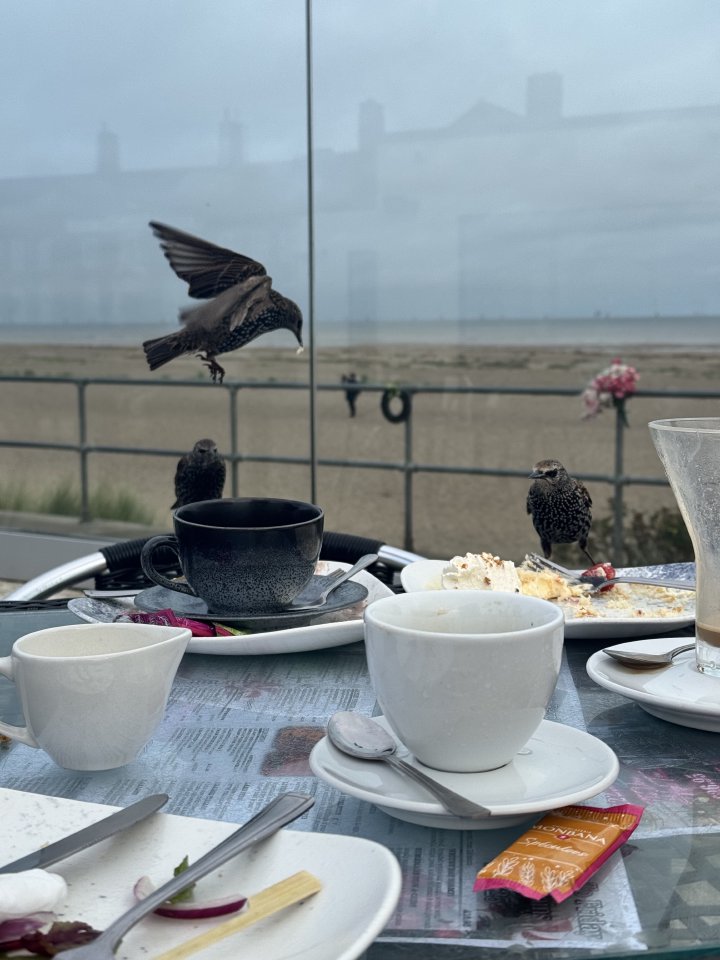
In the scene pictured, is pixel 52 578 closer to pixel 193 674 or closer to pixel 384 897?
pixel 193 674

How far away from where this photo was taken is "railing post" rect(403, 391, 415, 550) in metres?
3.98

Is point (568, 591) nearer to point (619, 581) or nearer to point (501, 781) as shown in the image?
point (619, 581)

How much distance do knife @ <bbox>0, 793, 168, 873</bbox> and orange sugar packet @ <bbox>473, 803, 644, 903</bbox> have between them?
0.17m

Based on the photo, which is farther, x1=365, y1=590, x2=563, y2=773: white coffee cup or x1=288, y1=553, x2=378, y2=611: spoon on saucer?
x1=288, y1=553, x2=378, y2=611: spoon on saucer

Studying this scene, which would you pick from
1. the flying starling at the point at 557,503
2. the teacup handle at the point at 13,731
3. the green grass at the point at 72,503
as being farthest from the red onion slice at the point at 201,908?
the green grass at the point at 72,503

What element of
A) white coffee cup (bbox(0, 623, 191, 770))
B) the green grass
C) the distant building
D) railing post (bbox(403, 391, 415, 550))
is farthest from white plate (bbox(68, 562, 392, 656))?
the green grass

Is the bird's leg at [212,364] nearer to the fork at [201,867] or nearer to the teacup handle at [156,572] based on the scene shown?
the teacup handle at [156,572]

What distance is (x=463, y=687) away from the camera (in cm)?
59

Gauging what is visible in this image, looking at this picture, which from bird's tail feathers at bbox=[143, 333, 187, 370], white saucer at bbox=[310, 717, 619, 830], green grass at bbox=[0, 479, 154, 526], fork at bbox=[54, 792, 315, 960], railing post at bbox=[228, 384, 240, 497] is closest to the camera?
fork at bbox=[54, 792, 315, 960]

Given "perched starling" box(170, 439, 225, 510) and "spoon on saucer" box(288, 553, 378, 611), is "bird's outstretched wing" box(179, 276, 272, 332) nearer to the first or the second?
"perched starling" box(170, 439, 225, 510)

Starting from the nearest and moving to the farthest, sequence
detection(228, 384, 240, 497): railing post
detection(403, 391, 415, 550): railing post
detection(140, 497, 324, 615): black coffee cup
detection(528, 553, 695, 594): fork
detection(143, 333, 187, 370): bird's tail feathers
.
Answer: detection(140, 497, 324, 615): black coffee cup < detection(528, 553, 695, 594): fork < detection(143, 333, 187, 370): bird's tail feathers < detection(403, 391, 415, 550): railing post < detection(228, 384, 240, 497): railing post

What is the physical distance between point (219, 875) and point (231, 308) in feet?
2.87

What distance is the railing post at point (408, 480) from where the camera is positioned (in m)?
3.98

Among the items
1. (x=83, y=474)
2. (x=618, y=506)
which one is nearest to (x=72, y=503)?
(x=83, y=474)
